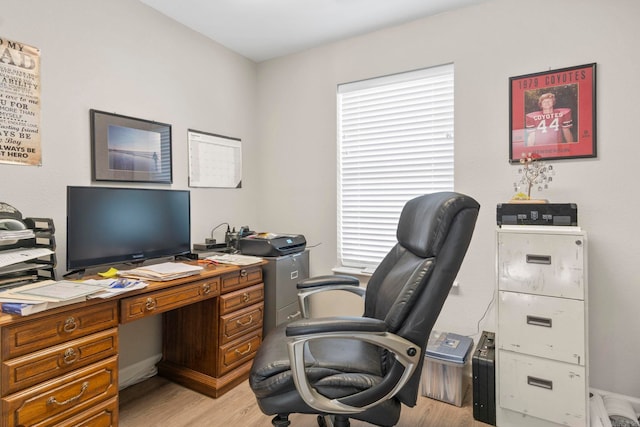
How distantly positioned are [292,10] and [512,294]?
2.27m

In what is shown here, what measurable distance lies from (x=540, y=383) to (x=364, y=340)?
123 centimetres

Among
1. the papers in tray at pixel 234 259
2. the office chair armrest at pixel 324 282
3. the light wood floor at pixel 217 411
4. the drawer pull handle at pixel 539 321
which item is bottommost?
the light wood floor at pixel 217 411

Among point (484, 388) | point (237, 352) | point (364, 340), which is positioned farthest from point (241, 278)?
point (484, 388)

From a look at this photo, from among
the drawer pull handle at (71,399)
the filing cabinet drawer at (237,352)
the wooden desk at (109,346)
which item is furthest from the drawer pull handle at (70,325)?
the filing cabinet drawer at (237,352)

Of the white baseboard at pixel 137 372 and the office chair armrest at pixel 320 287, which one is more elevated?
the office chair armrest at pixel 320 287

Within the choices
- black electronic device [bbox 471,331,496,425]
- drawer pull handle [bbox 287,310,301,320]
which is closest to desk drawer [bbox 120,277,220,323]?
drawer pull handle [bbox 287,310,301,320]

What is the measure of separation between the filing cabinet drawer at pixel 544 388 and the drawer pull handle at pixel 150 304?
1.81 metres

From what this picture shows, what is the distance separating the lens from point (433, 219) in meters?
1.26

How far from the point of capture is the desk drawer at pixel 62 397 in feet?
4.22

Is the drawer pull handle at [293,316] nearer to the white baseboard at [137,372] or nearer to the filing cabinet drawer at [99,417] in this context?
the white baseboard at [137,372]

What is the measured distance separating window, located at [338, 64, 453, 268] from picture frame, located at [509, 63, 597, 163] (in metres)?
0.42

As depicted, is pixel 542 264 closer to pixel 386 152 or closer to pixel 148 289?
pixel 386 152

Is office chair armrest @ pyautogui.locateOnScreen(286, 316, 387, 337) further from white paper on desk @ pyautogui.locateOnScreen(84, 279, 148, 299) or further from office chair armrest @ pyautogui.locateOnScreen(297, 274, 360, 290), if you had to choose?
white paper on desk @ pyautogui.locateOnScreen(84, 279, 148, 299)

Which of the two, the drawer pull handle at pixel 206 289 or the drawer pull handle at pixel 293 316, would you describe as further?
the drawer pull handle at pixel 293 316
